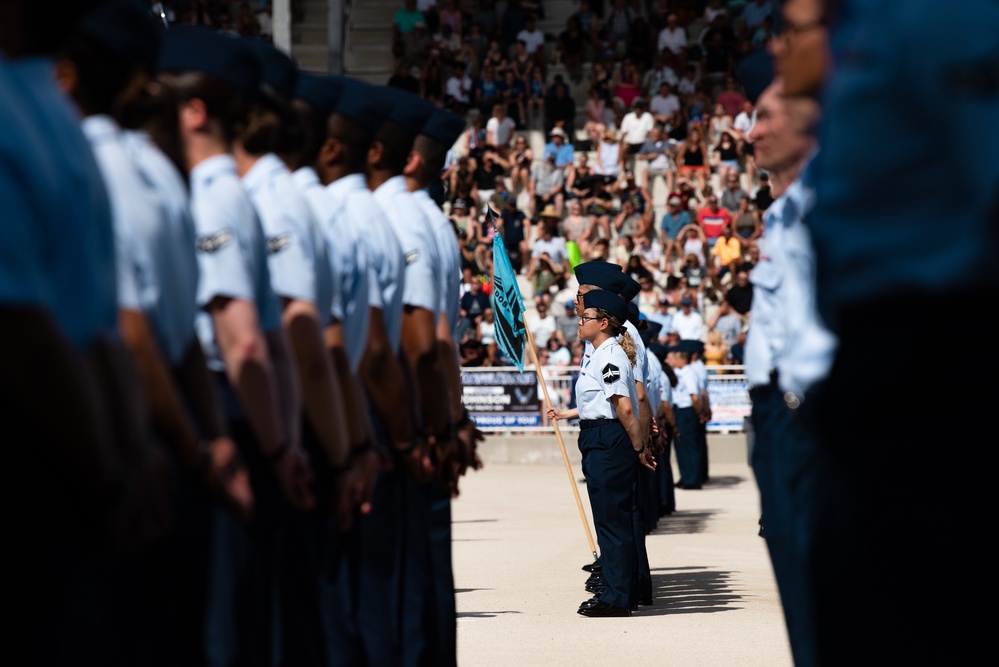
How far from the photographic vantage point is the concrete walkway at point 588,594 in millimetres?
8922

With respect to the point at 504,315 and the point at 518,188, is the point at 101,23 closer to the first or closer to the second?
the point at 504,315

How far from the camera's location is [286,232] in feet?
15.3

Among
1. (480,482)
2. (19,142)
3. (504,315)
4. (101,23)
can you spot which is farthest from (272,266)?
(480,482)

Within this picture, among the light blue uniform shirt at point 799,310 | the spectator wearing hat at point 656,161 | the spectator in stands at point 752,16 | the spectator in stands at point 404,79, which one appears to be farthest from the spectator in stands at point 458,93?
the light blue uniform shirt at point 799,310

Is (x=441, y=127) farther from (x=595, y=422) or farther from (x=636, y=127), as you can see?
(x=636, y=127)

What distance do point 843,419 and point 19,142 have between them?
1.46 meters

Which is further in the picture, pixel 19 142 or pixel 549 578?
pixel 549 578

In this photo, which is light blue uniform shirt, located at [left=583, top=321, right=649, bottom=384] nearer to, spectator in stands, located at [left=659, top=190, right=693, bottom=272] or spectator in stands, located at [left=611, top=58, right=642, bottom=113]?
spectator in stands, located at [left=659, top=190, right=693, bottom=272]

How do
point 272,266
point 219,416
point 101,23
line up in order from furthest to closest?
point 272,266
point 219,416
point 101,23

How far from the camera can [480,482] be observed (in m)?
22.8

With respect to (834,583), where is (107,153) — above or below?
above

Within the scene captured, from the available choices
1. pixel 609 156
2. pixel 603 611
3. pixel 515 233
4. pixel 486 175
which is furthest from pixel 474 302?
pixel 603 611

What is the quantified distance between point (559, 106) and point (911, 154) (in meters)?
27.4

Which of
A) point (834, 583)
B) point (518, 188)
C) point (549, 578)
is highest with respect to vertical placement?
point (518, 188)
